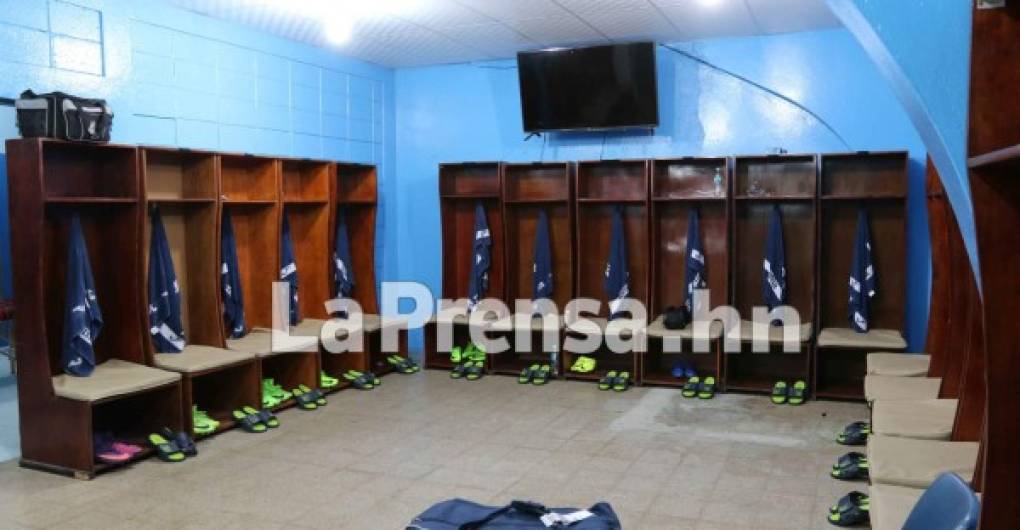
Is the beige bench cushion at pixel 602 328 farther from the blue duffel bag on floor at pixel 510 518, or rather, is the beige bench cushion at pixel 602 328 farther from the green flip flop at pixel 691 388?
the blue duffel bag on floor at pixel 510 518

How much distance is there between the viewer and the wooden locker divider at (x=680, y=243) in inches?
251

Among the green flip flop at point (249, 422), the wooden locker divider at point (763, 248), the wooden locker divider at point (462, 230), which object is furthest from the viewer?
the wooden locker divider at point (462, 230)

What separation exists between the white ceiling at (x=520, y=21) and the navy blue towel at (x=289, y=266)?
61.9 inches

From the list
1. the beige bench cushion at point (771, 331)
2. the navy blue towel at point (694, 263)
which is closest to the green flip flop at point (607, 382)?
the navy blue towel at point (694, 263)

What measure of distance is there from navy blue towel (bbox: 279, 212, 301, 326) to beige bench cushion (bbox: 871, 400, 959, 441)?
4.20 meters

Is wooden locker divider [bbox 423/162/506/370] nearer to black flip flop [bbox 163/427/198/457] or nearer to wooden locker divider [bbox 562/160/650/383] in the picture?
wooden locker divider [bbox 562/160/650/383]

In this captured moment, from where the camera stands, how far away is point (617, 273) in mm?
6574

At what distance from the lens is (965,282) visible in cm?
351

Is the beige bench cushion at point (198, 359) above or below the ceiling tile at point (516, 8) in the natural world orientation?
below

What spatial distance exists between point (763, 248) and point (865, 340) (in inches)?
44.4

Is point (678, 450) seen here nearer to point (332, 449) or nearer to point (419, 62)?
point (332, 449)

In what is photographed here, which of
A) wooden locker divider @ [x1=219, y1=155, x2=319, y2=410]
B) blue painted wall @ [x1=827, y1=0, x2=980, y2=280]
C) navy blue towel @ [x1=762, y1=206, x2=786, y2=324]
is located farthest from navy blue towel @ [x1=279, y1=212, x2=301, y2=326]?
blue painted wall @ [x1=827, y1=0, x2=980, y2=280]

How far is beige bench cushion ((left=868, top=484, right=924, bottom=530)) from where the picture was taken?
2.29 m

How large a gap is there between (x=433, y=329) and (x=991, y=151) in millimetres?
5954
